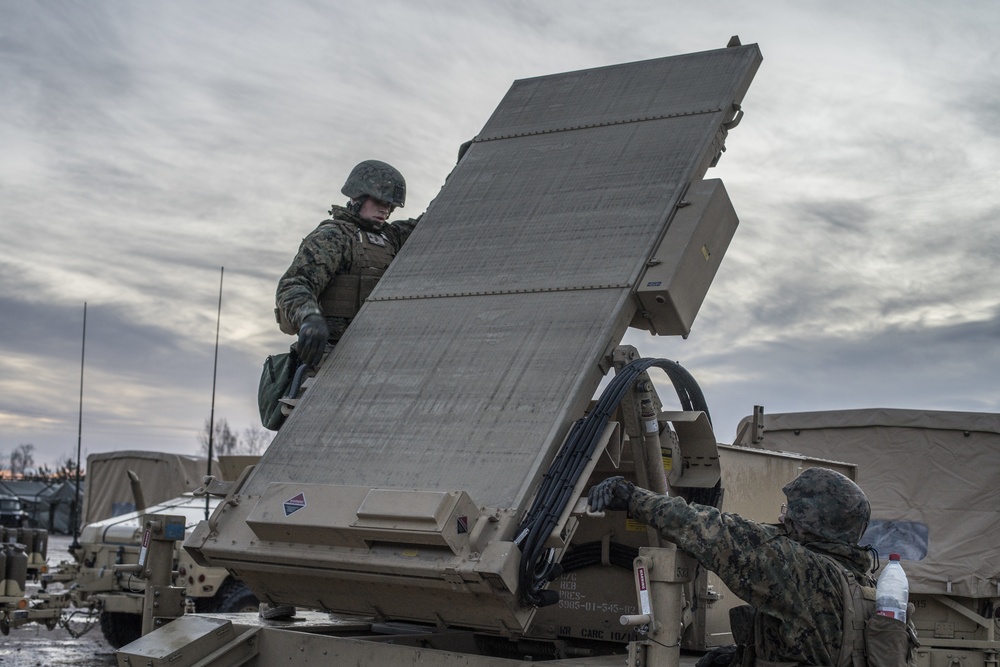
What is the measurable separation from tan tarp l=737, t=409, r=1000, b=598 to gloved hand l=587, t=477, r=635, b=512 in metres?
5.90

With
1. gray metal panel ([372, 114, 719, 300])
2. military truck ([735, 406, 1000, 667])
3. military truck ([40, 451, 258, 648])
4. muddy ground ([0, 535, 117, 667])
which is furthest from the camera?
muddy ground ([0, 535, 117, 667])

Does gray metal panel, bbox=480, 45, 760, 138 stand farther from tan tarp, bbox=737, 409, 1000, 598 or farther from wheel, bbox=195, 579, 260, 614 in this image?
wheel, bbox=195, 579, 260, 614

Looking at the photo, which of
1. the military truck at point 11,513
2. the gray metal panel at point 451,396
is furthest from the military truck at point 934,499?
the military truck at point 11,513

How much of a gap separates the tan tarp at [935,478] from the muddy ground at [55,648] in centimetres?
720

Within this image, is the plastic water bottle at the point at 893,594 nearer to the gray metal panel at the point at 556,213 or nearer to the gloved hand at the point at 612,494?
the gloved hand at the point at 612,494

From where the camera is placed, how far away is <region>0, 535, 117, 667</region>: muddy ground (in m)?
11.8

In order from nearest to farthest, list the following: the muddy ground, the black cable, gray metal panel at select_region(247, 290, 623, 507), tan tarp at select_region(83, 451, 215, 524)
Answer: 1. the black cable
2. gray metal panel at select_region(247, 290, 623, 507)
3. the muddy ground
4. tan tarp at select_region(83, 451, 215, 524)

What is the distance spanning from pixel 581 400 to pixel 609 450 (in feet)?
0.93

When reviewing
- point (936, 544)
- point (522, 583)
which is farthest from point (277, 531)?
point (936, 544)

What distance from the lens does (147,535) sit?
5.16 m

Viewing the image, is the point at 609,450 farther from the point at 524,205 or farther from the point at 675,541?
the point at 524,205

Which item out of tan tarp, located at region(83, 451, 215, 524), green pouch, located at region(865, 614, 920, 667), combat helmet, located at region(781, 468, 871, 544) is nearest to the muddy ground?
tan tarp, located at region(83, 451, 215, 524)

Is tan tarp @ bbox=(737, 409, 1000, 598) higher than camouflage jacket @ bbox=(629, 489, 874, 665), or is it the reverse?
tan tarp @ bbox=(737, 409, 1000, 598)

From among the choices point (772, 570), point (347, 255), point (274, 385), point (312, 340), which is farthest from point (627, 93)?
point (772, 570)
